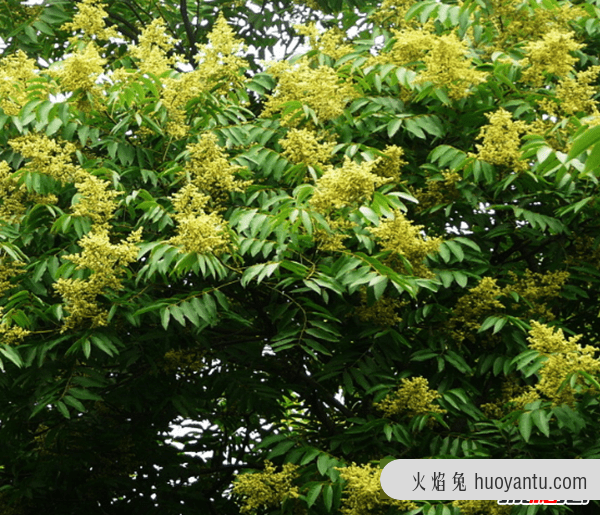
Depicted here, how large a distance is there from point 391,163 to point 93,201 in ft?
4.97

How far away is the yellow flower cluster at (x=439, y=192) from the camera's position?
4617 mm

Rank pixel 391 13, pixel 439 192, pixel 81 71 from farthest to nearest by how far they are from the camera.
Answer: pixel 391 13
pixel 439 192
pixel 81 71

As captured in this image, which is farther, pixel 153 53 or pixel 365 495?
pixel 153 53

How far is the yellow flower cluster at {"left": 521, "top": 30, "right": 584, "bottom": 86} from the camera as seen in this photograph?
15.2 ft

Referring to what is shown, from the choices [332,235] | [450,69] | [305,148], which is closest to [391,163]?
[305,148]

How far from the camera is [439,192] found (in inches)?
186

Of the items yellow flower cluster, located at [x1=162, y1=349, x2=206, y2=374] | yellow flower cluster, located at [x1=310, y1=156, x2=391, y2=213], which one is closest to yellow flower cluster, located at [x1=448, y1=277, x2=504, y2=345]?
yellow flower cluster, located at [x1=310, y1=156, x2=391, y2=213]

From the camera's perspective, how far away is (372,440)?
4.26 meters

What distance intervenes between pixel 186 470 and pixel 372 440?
161 centimetres

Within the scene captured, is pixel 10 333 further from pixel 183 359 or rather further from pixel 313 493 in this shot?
pixel 313 493

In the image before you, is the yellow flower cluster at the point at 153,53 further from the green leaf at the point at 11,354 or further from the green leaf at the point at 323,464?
the green leaf at the point at 323,464

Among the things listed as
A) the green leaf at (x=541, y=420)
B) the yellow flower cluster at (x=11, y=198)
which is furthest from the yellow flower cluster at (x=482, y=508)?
the yellow flower cluster at (x=11, y=198)

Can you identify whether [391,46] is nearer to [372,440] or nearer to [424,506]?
[372,440]

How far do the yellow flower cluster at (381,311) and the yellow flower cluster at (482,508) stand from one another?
969 millimetres
